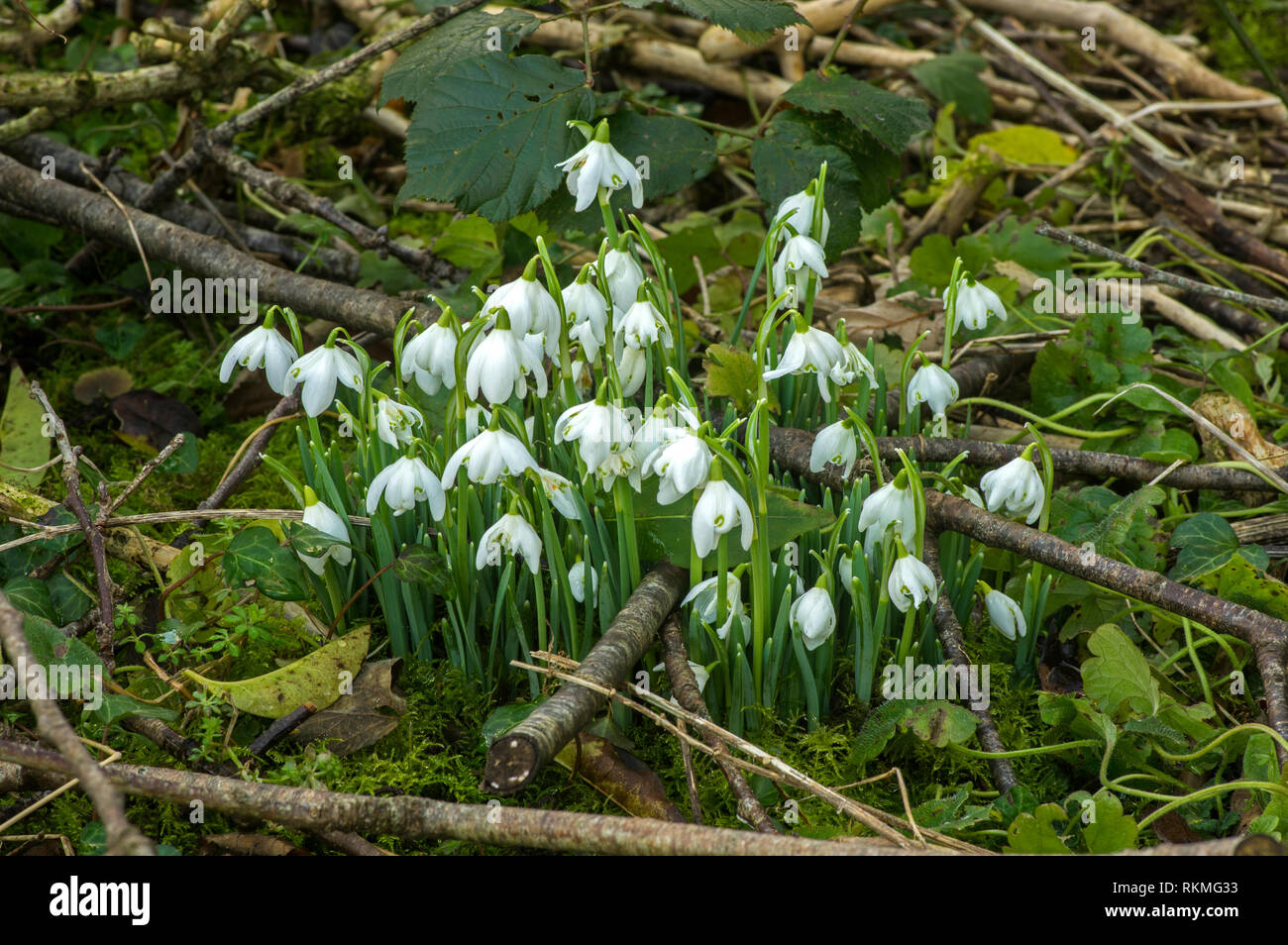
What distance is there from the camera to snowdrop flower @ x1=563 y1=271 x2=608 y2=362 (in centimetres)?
174

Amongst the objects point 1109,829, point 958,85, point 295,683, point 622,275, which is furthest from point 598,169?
point 958,85

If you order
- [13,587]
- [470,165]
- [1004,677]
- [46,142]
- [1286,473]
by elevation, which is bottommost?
[1004,677]

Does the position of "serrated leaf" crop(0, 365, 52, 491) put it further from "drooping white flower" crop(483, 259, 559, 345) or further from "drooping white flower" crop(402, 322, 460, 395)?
"drooping white flower" crop(483, 259, 559, 345)

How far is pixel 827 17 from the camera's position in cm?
409

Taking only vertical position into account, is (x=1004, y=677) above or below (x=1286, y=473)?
below

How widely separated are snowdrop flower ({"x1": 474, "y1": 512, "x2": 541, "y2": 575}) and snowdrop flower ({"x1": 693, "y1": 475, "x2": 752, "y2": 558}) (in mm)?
287

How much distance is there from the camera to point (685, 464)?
4.77 ft

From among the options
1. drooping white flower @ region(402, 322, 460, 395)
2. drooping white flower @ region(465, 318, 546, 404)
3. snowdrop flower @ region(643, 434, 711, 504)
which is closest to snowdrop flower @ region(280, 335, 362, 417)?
drooping white flower @ region(402, 322, 460, 395)

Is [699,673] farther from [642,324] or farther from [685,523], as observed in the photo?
[642,324]

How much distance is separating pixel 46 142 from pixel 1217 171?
152 inches

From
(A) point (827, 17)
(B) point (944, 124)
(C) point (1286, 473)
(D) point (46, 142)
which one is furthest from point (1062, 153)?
(D) point (46, 142)

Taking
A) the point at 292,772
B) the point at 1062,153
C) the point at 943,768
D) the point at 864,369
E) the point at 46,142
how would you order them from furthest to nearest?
the point at 1062,153
the point at 46,142
the point at 864,369
the point at 943,768
the point at 292,772

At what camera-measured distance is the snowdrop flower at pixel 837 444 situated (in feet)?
5.74

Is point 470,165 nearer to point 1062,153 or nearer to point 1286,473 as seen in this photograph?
point 1286,473
